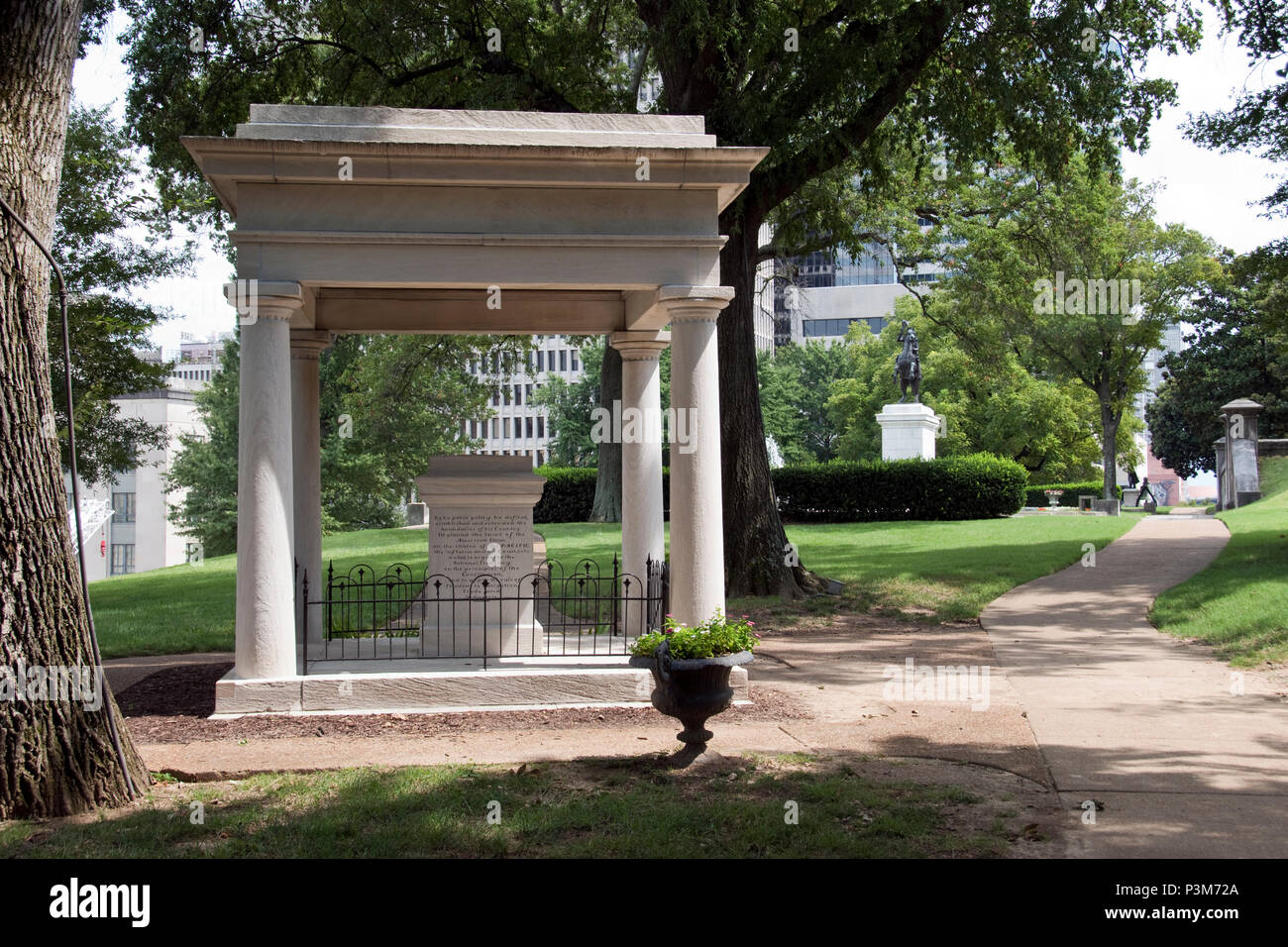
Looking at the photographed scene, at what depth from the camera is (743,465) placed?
17.4 m

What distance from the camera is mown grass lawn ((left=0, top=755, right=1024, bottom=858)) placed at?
19.2 ft

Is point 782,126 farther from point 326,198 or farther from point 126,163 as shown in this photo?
point 126,163

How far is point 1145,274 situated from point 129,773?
4930 cm

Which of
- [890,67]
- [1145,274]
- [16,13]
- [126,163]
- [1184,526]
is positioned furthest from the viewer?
[1145,274]

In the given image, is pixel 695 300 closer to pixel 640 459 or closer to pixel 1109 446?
pixel 640 459

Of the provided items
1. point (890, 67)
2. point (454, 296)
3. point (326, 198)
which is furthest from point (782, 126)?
point (326, 198)

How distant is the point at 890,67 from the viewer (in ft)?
50.1

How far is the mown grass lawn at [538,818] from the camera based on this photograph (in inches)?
231

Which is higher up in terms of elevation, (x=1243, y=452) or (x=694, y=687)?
(x=1243, y=452)

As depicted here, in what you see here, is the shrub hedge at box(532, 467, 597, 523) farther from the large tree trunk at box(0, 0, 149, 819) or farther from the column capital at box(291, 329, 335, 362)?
the large tree trunk at box(0, 0, 149, 819)

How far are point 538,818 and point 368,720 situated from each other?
329cm

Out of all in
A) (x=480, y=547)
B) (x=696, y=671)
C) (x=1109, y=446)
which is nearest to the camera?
(x=696, y=671)

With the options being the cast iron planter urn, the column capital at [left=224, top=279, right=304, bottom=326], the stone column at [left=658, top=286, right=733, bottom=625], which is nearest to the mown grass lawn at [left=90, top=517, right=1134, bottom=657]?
the stone column at [left=658, top=286, right=733, bottom=625]

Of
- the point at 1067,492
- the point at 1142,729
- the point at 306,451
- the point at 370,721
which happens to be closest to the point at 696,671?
the point at 370,721
